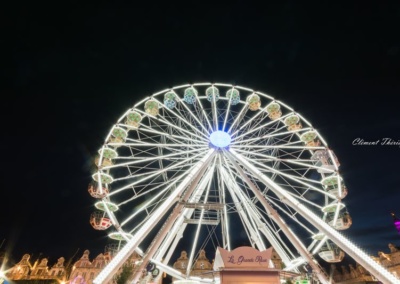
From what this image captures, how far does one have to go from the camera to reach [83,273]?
42.2m

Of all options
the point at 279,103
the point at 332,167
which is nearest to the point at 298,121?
the point at 279,103

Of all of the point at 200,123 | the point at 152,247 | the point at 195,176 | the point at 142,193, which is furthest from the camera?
the point at 200,123

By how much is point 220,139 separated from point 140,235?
8057 mm

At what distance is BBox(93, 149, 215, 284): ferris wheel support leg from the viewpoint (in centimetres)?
1027

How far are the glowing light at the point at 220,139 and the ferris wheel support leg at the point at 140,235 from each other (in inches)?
38.3

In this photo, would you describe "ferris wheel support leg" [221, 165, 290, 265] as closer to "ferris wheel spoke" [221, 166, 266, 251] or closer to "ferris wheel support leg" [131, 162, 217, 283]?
"ferris wheel spoke" [221, 166, 266, 251]

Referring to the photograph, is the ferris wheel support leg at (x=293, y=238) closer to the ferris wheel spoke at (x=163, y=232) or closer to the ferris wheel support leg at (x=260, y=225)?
the ferris wheel support leg at (x=260, y=225)

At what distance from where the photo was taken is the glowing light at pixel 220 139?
17250mm

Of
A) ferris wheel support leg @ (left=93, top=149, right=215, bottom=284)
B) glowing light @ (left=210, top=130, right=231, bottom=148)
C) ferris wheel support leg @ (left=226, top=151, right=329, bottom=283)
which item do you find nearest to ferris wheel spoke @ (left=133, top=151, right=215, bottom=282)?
ferris wheel support leg @ (left=93, top=149, right=215, bottom=284)

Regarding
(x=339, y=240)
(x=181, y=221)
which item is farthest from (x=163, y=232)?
(x=339, y=240)

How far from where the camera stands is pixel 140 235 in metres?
11.8

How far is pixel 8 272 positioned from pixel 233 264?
45.8m

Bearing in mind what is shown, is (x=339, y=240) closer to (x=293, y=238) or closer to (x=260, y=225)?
(x=293, y=238)

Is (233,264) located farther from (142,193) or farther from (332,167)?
(332,167)
